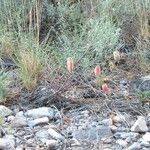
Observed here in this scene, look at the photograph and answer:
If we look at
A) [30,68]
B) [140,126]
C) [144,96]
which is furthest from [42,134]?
[144,96]

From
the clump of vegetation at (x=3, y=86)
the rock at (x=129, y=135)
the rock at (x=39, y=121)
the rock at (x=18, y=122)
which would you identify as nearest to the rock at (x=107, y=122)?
the rock at (x=129, y=135)

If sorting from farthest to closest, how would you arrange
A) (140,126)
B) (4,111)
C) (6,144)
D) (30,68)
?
(30,68) < (4,111) < (140,126) < (6,144)

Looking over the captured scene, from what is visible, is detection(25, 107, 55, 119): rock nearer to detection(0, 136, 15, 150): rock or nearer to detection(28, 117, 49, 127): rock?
detection(28, 117, 49, 127): rock

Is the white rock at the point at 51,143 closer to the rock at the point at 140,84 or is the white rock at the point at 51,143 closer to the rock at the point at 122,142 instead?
the rock at the point at 122,142

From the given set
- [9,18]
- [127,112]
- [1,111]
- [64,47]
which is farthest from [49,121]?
[9,18]

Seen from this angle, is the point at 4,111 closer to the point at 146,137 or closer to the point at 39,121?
the point at 39,121

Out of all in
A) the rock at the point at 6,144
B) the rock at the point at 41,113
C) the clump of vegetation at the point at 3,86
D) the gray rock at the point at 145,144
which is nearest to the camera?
the rock at the point at 6,144

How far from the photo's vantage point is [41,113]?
9.42ft

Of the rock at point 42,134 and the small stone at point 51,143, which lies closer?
the small stone at point 51,143

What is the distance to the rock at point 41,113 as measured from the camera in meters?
2.86

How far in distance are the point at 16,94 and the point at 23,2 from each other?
1441mm

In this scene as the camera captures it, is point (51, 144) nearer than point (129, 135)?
Yes

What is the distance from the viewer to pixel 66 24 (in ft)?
13.9

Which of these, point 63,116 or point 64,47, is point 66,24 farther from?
point 63,116
